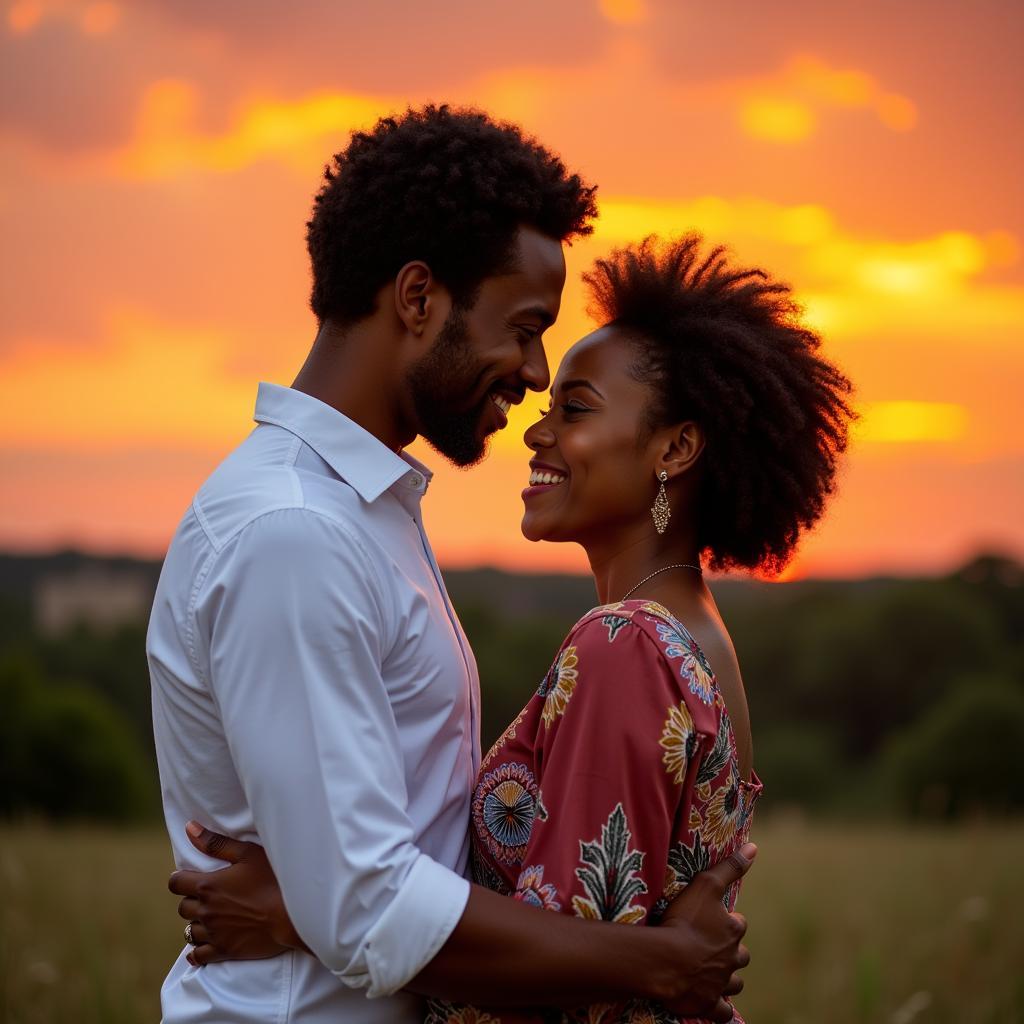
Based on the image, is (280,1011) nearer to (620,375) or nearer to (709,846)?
(709,846)

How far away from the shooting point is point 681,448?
3.40 meters

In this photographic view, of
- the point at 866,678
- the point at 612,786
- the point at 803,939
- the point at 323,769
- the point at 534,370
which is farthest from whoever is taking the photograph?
the point at 866,678

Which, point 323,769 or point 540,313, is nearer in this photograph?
point 323,769

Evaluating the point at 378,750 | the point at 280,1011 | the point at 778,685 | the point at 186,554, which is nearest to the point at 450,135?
the point at 186,554

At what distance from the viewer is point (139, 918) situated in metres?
7.90

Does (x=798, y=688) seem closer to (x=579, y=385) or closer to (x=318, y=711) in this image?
(x=579, y=385)

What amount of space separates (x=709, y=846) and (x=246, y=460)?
130 centimetres

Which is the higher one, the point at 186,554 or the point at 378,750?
the point at 186,554

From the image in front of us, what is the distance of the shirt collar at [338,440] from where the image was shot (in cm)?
294

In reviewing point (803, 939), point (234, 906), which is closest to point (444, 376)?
point (234, 906)

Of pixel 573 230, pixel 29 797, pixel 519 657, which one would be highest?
pixel 573 230

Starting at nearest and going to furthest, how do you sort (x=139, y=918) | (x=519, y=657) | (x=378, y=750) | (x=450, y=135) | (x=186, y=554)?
1. (x=378, y=750)
2. (x=186, y=554)
3. (x=450, y=135)
4. (x=139, y=918)
5. (x=519, y=657)

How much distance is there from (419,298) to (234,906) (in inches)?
55.7

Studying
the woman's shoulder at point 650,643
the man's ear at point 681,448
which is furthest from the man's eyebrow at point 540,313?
the woman's shoulder at point 650,643
